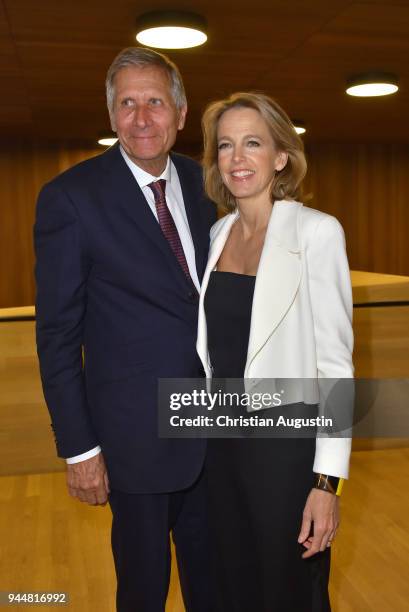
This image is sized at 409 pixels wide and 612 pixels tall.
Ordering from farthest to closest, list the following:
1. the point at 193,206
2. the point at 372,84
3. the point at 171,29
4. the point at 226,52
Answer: the point at 372,84
the point at 226,52
the point at 171,29
the point at 193,206

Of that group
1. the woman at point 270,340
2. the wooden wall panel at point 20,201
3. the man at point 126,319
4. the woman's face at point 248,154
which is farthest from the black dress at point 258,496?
the wooden wall panel at point 20,201

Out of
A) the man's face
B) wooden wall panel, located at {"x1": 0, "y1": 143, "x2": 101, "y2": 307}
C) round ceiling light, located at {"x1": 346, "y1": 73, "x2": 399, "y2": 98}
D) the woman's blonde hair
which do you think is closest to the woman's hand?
the woman's blonde hair

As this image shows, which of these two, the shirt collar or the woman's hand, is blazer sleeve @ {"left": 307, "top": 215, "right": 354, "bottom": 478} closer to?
the woman's hand

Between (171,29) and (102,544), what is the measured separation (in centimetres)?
288

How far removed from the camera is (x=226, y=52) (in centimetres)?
463

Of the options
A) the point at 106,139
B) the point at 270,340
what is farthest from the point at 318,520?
the point at 106,139

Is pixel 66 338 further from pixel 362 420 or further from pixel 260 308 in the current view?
pixel 362 420

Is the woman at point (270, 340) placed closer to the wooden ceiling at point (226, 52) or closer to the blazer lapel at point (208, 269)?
the blazer lapel at point (208, 269)

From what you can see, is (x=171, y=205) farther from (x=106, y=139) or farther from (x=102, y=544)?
(x=106, y=139)

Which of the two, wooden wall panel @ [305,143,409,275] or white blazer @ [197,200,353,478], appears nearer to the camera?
white blazer @ [197,200,353,478]

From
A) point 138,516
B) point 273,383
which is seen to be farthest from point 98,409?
point 273,383

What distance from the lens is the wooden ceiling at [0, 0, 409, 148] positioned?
371 cm

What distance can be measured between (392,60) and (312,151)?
16.0 ft

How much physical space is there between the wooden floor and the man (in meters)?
1.05
